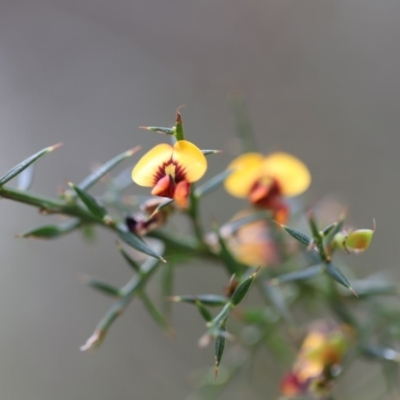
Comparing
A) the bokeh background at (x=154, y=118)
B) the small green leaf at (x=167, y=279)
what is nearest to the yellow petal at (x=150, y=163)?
the small green leaf at (x=167, y=279)

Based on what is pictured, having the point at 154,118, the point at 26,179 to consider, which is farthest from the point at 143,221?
the point at 154,118

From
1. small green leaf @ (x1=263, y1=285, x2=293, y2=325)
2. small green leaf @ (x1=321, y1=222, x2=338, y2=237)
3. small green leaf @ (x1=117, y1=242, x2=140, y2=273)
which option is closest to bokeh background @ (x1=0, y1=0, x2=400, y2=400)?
small green leaf @ (x1=263, y1=285, x2=293, y2=325)

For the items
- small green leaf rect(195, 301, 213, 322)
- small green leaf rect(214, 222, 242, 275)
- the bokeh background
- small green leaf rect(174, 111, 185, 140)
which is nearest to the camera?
small green leaf rect(174, 111, 185, 140)

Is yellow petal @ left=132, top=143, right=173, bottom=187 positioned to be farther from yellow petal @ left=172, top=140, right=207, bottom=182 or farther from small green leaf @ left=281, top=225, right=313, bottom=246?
small green leaf @ left=281, top=225, right=313, bottom=246

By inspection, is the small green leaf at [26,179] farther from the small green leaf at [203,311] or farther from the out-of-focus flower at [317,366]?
the out-of-focus flower at [317,366]

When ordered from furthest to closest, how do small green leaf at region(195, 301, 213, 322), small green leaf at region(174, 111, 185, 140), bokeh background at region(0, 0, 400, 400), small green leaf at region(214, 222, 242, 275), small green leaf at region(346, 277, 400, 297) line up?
bokeh background at region(0, 0, 400, 400) < small green leaf at region(346, 277, 400, 297) < small green leaf at region(214, 222, 242, 275) < small green leaf at region(195, 301, 213, 322) < small green leaf at region(174, 111, 185, 140)

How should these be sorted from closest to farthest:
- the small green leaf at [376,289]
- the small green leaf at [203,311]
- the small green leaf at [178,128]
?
the small green leaf at [178,128] < the small green leaf at [203,311] < the small green leaf at [376,289]

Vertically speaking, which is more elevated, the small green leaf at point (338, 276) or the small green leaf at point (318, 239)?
the small green leaf at point (318, 239)

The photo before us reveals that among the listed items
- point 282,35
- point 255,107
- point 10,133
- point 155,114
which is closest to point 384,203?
point 255,107
